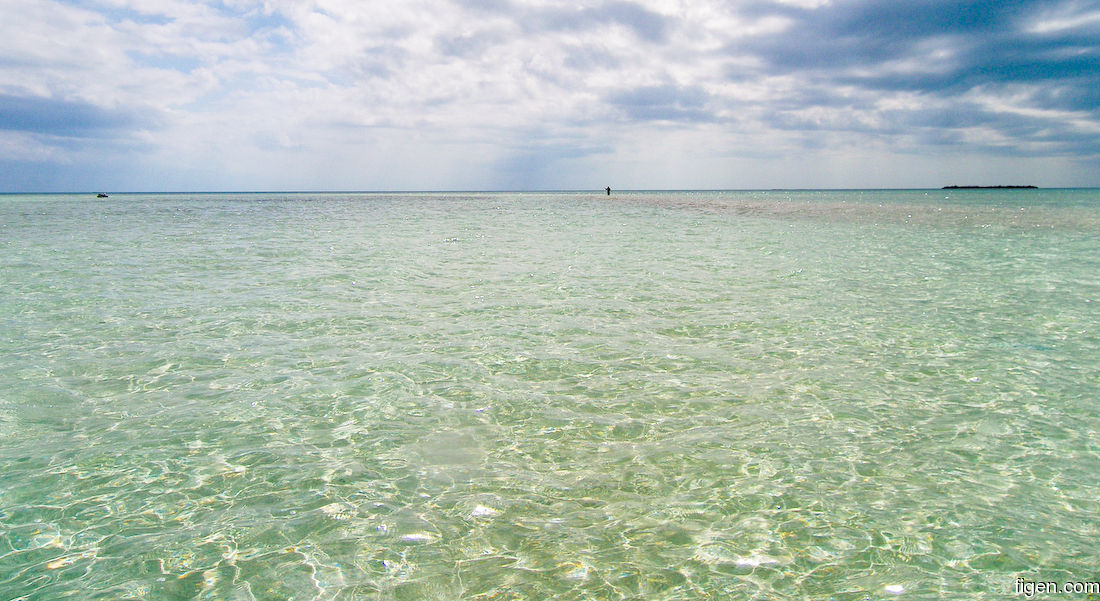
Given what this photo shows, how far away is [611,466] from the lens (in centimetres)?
555

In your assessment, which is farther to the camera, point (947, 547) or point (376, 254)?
point (376, 254)

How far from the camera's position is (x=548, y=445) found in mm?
6004

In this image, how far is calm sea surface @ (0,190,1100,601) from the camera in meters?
4.10

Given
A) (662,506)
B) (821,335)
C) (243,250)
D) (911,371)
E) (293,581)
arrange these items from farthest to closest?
1. (243,250)
2. (821,335)
3. (911,371)
4. (662,506)
5. (293,581)

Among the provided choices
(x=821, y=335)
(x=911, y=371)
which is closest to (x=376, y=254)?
(x=821, y=335)

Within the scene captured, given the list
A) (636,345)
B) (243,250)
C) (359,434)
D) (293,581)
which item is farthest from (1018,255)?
(243,250)

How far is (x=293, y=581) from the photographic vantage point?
3977 mm

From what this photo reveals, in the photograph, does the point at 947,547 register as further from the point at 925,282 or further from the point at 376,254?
the point at 376,254

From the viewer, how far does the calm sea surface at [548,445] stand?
13.5ft

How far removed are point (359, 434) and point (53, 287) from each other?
44.3 feet

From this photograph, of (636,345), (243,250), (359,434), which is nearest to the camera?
(359,434)

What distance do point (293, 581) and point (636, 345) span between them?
6.43 m

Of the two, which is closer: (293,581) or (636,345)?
(293,581)

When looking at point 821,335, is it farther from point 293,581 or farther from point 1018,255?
point 1018,255
